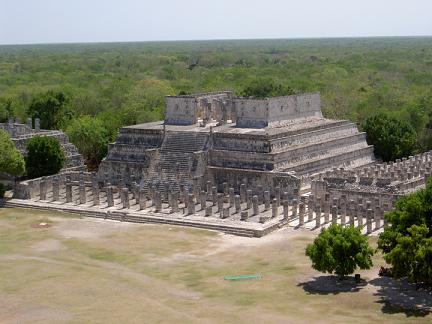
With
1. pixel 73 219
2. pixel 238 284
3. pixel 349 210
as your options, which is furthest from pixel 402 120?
pixel 238 284

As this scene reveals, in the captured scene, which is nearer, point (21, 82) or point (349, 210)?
point (349, 210)

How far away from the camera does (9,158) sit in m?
49.4

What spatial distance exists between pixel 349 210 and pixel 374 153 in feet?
61.3

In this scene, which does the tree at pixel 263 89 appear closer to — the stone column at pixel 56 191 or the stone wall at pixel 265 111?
the stone wall at pixel 265 111

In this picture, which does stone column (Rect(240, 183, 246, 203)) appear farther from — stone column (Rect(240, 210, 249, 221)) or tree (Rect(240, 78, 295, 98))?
tree (Rect(240, 78, 295, 98))

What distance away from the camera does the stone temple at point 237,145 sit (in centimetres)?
4922

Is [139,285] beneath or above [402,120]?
beneath

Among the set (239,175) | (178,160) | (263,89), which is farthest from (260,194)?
(263,89)

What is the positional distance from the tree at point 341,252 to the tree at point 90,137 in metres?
32.5

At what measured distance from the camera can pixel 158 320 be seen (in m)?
27.8

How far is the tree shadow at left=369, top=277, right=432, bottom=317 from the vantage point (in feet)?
92.1

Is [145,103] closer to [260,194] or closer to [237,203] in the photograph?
[260,194]

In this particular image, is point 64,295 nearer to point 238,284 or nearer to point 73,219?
point 238,284

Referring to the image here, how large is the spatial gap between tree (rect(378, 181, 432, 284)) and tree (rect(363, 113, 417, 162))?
27865 mm
